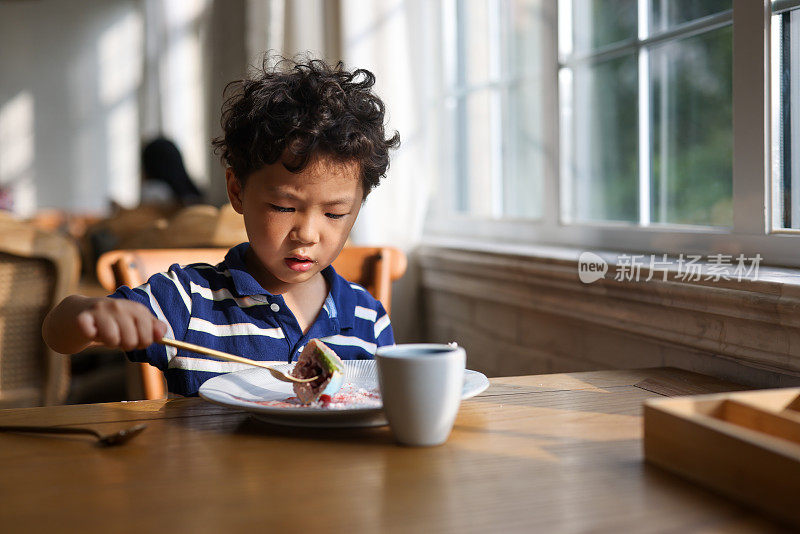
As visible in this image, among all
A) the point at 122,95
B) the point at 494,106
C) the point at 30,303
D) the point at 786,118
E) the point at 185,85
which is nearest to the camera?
the point at 786,118

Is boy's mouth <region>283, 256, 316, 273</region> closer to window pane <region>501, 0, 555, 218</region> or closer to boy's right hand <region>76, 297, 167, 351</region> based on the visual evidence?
boy's right hand <region>76, 297, 167, 351</region>

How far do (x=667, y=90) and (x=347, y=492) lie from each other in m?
1.30

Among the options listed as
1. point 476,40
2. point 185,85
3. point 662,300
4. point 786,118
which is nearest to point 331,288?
point 662,300

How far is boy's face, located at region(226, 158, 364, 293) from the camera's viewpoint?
45.8 inches

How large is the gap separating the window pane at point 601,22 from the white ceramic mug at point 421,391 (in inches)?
47.8

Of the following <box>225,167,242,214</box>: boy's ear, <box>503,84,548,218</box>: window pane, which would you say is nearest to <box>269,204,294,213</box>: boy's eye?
<box>225,167,242,214</box>: boy's ear

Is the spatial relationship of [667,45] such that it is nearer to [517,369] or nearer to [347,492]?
[517,369]

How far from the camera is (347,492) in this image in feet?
2.09

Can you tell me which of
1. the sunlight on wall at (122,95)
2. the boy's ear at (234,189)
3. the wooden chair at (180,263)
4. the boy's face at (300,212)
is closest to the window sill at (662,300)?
the wooden chair at (180,263)

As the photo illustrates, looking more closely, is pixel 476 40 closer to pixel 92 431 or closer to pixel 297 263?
pixel 297 263

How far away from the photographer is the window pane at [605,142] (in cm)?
175

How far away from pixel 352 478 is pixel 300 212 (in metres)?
0.57

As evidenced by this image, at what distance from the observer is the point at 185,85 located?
20.3ft

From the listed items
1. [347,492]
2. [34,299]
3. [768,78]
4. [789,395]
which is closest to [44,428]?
[347,492]
